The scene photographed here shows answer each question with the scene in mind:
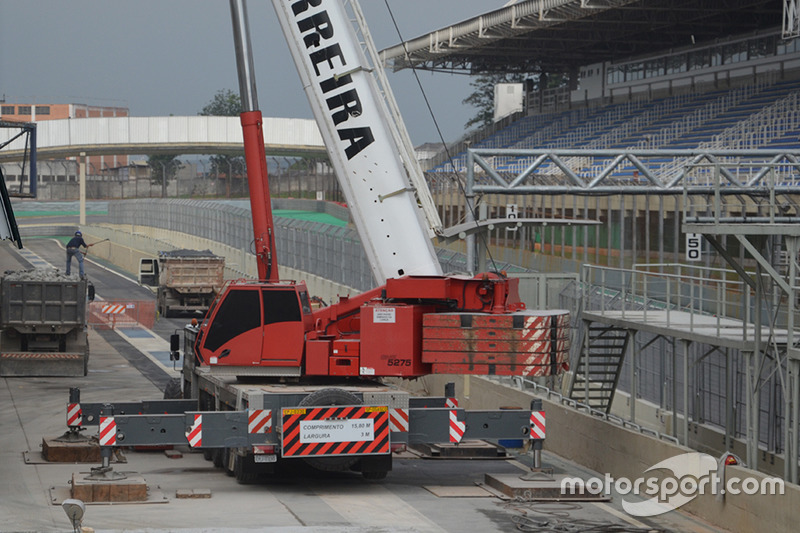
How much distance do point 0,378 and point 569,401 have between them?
1557 centimetres

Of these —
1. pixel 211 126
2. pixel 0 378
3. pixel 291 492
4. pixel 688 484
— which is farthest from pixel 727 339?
pixel 211 126

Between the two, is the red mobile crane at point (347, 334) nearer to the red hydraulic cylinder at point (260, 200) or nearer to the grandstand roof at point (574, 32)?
the red hydraulic cylinder at point (260, 200)

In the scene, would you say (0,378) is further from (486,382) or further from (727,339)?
(727,339)

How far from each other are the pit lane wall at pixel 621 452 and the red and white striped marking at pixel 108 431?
7.42 meters

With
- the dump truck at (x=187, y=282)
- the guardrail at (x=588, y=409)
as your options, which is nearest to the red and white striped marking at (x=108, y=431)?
the guardrail at (x=588, y=409)

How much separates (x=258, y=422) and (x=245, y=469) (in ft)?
3.77

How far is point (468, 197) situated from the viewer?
24.2 metres

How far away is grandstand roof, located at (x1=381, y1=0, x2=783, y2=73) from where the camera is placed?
161 ft

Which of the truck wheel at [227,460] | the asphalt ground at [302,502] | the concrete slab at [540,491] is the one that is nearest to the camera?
the asphalt ground at [302,502]

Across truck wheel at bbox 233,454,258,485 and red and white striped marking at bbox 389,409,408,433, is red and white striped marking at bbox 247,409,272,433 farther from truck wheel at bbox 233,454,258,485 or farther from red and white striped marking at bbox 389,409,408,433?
red and white striped marking at bbox 389,409,408,433

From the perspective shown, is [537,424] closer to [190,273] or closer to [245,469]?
[245,469]

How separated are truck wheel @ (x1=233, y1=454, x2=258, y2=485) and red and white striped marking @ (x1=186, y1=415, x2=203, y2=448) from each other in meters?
0.93

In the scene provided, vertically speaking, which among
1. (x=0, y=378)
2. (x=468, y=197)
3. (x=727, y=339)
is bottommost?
(x=0, y=378)

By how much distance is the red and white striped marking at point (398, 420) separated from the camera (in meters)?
17.8
